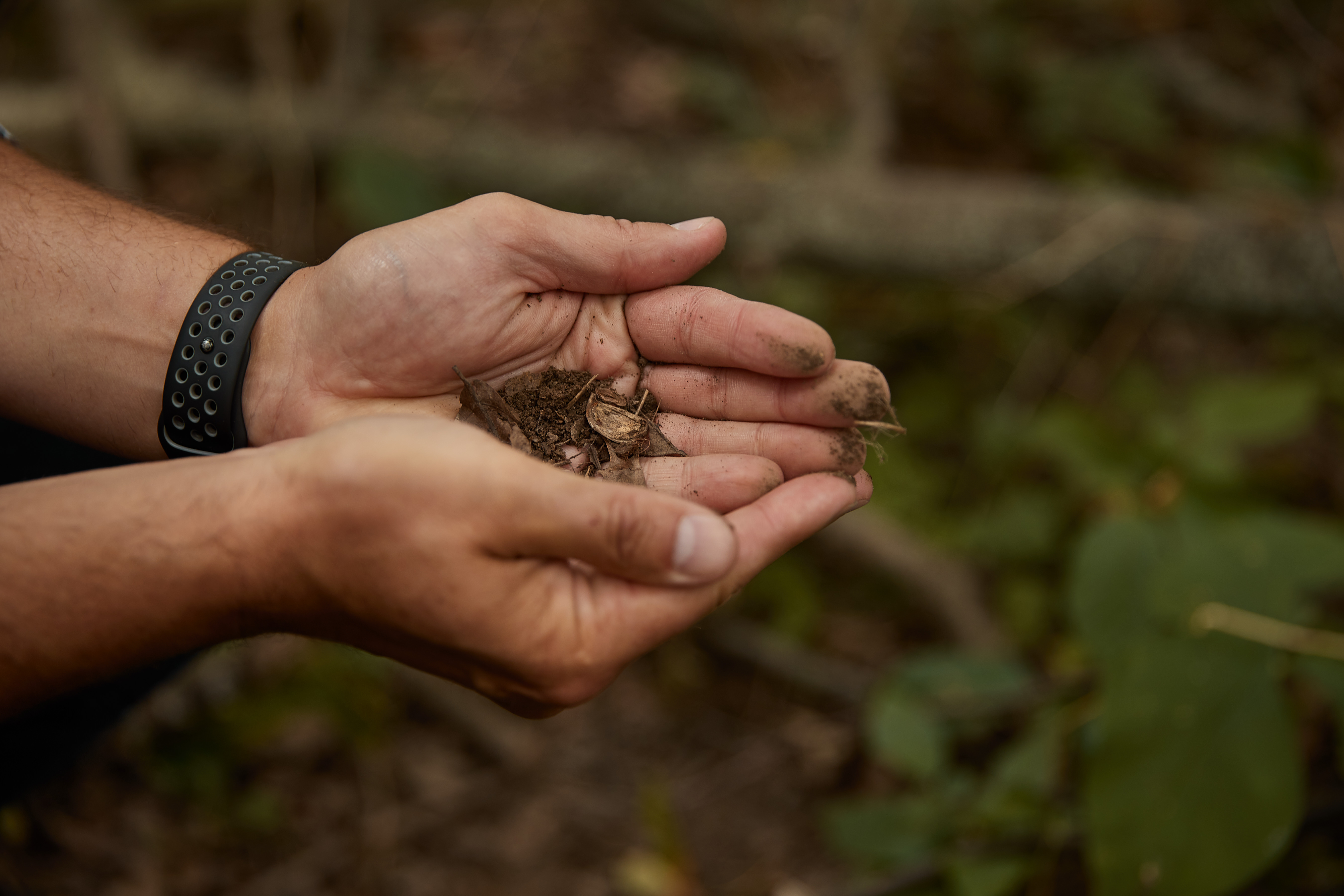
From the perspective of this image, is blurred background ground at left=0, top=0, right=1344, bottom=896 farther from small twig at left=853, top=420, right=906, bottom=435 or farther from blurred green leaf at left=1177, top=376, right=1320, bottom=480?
small twig at left=853, top=420, right=906, bottom=435

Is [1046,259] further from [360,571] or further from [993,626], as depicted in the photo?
[360,571]

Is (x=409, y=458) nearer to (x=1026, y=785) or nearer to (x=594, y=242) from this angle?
(x=594, y=242)

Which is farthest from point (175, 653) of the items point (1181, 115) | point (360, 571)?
point (1181, 115)

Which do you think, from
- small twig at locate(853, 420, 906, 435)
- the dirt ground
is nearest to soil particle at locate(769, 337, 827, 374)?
small twig at locate(853, 420, 906, 435)

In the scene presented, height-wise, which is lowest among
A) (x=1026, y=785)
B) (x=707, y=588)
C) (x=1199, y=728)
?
(x=1026, y=785)

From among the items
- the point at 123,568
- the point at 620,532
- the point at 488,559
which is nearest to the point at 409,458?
the point at 488,559
